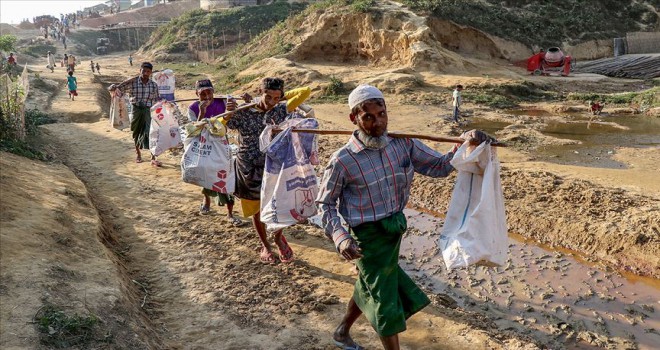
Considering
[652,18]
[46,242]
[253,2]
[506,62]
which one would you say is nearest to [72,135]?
[46,242]

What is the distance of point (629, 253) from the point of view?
4598 millimetres

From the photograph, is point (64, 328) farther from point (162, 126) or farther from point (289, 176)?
point (162, 126)

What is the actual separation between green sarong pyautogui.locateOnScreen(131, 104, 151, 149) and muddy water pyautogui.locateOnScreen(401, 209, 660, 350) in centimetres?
426

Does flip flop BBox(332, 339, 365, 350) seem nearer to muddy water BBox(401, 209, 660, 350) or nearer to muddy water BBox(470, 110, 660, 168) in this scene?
muddy water BBox(401, 209, 660, 350)

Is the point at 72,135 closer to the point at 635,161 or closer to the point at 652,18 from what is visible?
the point at 635,161

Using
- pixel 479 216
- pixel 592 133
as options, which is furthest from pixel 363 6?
pixel 479 216

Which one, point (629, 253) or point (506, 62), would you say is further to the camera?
point (506, 62)

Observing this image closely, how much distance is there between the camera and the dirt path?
10.5ft

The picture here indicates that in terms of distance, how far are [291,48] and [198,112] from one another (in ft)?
48.2

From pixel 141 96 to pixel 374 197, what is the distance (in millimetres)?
5376

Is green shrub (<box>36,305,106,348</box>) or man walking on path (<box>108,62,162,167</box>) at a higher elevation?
man walking on path (<box>108,62,162,167</box>)

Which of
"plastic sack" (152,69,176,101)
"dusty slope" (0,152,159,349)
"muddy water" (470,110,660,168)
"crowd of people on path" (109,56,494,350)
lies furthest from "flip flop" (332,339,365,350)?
"plastic sack" (152,69,176,101)

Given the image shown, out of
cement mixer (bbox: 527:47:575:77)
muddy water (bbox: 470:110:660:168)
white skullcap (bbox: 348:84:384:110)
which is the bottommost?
muddy water (bbox: 470:110:660:168)

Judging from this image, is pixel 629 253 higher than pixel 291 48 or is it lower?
lower
